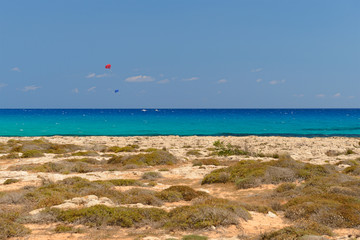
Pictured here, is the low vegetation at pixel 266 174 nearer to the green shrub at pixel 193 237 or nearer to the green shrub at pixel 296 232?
the green shrub at pixel 296 232

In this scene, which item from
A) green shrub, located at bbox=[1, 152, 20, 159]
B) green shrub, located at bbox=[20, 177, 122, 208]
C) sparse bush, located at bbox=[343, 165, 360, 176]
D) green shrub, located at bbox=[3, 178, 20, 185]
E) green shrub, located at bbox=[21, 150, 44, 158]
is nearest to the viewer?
green shrub, located at bbox=[20, 177, 122, 208]

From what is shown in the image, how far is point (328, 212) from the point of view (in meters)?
9.69

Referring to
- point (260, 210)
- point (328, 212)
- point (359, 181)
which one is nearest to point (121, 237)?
point (260, 210)

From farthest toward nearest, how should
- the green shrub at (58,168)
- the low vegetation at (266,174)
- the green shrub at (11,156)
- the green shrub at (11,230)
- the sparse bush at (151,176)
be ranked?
the green shrub at (11,156) < the green shrub at (58,168) < the sparse bush at (151,176) < the low vegetation at (266,174) < the green shrub at (11,230)

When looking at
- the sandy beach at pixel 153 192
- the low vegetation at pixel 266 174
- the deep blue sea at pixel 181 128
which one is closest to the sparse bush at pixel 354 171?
the low vegetation at pixel 266 174

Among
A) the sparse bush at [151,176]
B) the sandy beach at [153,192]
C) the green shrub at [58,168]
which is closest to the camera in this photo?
the sandy beach at [153,192]

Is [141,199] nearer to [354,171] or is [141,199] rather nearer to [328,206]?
[328,206]

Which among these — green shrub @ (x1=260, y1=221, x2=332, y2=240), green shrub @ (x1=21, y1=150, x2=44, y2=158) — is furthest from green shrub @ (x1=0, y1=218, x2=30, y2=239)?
green shrub @ (x1=21, y1=150, x2=44, y2=158)

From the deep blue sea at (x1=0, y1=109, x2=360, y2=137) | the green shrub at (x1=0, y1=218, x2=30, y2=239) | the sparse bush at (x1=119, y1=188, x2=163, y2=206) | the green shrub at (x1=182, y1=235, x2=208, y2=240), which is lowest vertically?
the deep blue sea at (x1=0, y1=109, x2=360, y2=137)

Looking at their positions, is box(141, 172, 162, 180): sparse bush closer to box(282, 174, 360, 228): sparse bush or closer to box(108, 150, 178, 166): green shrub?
box(108, 150, 178, 166): green shrub

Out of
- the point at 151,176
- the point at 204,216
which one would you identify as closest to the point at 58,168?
the point at 151,176

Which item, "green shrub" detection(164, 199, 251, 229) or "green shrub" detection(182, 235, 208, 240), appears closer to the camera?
"green shrub" detection(182, 235, 208, 240)

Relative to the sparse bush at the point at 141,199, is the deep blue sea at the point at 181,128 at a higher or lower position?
lower

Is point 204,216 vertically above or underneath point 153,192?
above
